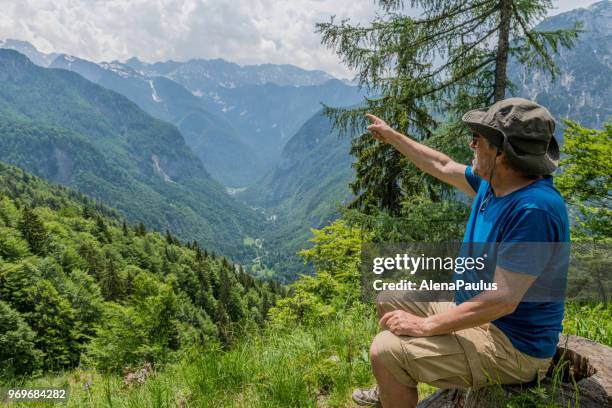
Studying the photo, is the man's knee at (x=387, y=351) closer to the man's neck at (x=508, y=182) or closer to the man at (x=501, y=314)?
the man at (x=501, y=314)

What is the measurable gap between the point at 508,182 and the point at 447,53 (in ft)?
22.4

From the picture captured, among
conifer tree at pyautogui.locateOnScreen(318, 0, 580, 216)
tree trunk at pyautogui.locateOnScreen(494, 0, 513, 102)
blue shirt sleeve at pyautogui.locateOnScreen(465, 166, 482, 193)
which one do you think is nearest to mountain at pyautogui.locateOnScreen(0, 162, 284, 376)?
blue shirt sleeve at pyautogui.locateOnScreen(465, 166, 482, 193)

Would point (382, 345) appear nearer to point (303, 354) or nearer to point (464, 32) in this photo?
point (303, 354)

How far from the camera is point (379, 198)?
1213cm

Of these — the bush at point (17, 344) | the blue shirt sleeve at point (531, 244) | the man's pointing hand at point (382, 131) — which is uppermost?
the man's pointing hand at point (382, 131)

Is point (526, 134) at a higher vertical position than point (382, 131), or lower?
lower

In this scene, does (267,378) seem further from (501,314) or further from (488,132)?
(488,132)

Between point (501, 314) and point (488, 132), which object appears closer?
point (501, 314)

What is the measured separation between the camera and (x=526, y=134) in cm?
216

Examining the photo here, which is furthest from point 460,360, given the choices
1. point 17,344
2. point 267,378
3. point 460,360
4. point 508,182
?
point 17,344

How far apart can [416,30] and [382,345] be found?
731cm

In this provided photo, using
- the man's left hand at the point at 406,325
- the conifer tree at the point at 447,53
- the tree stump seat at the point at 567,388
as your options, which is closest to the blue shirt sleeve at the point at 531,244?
the man's left hand at the point at 406,325

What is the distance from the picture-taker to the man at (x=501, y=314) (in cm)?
205

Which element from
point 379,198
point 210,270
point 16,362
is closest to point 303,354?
point 379,198
